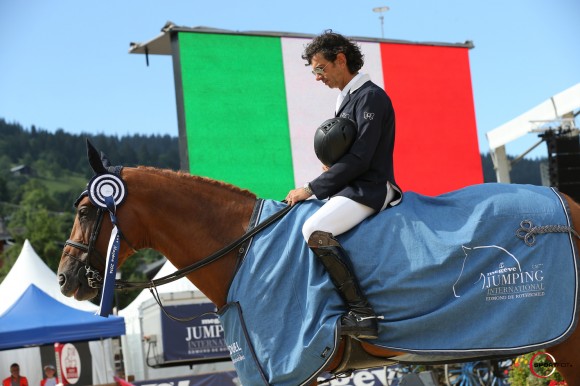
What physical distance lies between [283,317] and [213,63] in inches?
403

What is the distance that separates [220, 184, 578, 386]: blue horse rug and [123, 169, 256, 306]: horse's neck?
0.19m

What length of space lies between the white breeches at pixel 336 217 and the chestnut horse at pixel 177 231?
434 mm

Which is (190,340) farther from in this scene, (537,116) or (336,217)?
(336,217)

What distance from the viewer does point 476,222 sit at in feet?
14.8

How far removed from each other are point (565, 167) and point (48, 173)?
313 feet

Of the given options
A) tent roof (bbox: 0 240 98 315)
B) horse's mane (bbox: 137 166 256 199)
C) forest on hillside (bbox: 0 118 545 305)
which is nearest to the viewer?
horse's mane (bbox: 137 166 256 199)

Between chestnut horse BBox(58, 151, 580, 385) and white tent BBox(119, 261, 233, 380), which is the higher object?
chestnut horse BBox(58, 151, 580, 385)

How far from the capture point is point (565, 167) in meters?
16.3

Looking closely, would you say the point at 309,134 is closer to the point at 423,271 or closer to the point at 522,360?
the point at 522,360

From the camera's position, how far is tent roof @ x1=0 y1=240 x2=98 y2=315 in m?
12.3

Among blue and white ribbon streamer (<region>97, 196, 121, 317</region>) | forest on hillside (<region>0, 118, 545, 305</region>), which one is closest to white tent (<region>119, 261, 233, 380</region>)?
blue and white ribbon streamer (<region>97, 196, 121, 317</region>)

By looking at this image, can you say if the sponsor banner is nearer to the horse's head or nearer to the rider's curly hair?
the horse's head

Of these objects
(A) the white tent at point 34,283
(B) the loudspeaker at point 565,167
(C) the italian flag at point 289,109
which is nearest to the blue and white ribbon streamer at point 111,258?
(A) the white tent at point 34,283

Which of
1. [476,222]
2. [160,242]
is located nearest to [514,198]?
[476,222]
